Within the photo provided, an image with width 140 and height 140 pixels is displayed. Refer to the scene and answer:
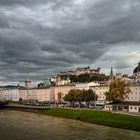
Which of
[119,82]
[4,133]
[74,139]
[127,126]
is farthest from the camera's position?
[119,82]

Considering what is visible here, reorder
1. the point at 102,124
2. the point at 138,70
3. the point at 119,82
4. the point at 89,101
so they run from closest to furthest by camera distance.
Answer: the point at 102,124
the point at 119,82
the point at 89,101
the point at 138,70

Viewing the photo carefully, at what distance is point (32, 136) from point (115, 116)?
91.1 feet

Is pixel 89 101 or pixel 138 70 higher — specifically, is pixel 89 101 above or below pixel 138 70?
below

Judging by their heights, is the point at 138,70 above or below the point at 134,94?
above

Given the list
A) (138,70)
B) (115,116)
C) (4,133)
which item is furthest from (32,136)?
(138,70)

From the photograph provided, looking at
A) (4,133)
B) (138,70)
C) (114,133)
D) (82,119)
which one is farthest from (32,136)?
(138,70)

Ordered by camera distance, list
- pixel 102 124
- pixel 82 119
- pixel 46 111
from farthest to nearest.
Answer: pixel 46 111
pixel 82 119
pixel 102 124

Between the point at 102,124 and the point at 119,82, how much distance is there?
29.9 m

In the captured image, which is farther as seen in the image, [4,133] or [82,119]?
[82,119]

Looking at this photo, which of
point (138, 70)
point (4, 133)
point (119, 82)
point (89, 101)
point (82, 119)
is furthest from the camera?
point (138, 70)

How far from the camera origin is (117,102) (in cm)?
10544

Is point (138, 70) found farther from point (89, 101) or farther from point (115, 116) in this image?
point (115, 116)

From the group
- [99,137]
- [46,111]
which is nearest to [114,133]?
[99,137]

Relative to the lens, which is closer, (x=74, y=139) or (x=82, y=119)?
(x=74, y=139)
